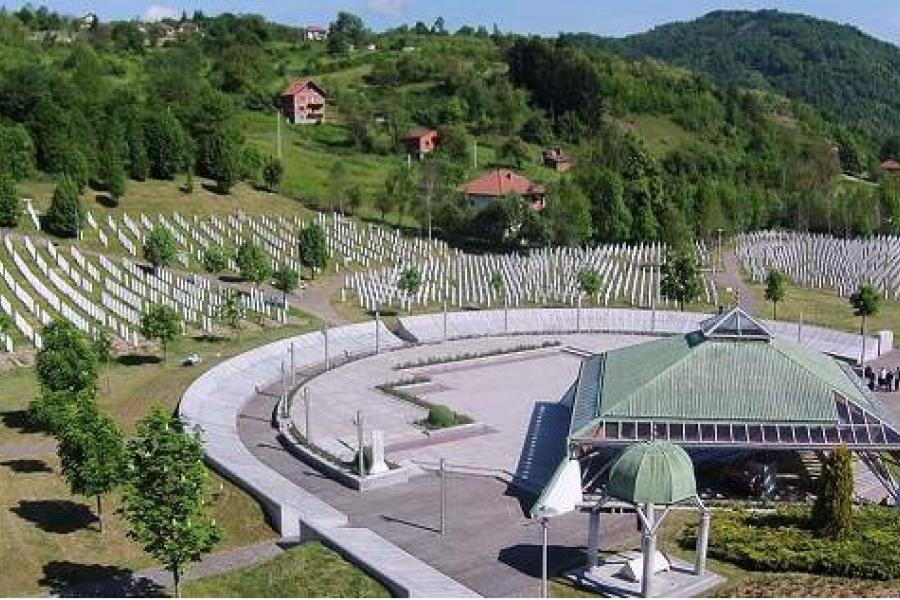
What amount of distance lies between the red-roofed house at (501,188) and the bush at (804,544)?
2797 inches

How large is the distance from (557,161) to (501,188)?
101 ft

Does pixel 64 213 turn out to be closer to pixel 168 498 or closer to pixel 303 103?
pixel 168 498

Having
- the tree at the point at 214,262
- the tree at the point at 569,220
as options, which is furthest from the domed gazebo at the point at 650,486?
the tree at the point at 569,220

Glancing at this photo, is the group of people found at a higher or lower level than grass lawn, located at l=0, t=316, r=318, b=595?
higher

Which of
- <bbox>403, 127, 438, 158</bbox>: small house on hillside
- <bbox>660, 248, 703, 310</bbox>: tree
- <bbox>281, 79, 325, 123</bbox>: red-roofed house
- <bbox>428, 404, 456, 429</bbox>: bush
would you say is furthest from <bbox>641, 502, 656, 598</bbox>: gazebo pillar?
<bbox>281, 79, 325, 123</bbox>: red-roofed house

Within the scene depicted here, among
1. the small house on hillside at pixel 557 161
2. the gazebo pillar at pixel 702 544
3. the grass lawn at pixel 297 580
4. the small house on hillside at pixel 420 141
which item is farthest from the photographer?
the small house on hillside at pixel 557 161

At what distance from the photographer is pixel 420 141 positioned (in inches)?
5002

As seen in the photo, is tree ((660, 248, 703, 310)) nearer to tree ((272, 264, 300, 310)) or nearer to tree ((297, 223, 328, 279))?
tree ((297, 223, 328, 279))

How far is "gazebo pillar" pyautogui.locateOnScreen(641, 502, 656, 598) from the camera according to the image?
84.3 ft

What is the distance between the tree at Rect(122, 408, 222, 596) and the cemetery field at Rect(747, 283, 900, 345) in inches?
1785

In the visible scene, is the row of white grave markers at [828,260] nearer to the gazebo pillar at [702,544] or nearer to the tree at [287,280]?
the tree at [287,280]

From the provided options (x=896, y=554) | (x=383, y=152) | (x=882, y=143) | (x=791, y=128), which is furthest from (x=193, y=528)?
(x=882, y=143)

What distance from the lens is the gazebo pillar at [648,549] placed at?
84.3 ft

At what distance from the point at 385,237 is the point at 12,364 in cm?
4138
